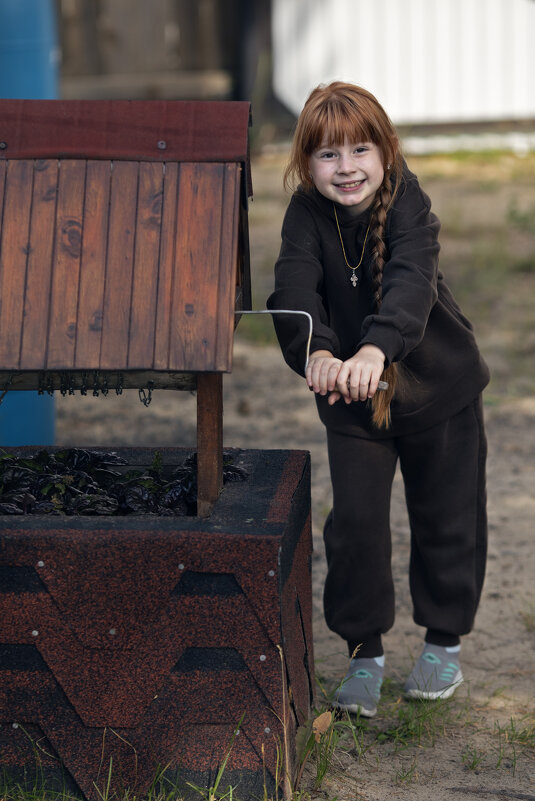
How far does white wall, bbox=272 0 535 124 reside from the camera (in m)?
9.86

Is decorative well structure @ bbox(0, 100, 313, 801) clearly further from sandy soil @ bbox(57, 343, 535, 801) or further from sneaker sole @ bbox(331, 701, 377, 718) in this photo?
sneaker sole @ bbox(331, 701, 377, 718)

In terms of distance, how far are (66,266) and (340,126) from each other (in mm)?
658

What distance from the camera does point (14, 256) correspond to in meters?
2.00

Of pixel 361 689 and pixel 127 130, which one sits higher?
pixel 127 130

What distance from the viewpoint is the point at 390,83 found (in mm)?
9992

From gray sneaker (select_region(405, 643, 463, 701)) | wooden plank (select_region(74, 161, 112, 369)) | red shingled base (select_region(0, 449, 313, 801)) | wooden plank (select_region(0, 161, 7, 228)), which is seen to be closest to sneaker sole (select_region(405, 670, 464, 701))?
gray sneaker (select_region(405, 643, 463, 701))

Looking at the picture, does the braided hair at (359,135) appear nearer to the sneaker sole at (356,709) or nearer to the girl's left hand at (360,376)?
the girl's left hand at (360,376)

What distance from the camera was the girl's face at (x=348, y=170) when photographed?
2.26 meters

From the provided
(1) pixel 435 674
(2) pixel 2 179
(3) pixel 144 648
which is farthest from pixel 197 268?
(1) pixel 435 674

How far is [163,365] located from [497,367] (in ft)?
13.0

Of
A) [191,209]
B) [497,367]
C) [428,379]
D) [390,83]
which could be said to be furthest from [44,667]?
[390,83]

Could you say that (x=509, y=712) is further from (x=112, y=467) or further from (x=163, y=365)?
(x=163, y=365)

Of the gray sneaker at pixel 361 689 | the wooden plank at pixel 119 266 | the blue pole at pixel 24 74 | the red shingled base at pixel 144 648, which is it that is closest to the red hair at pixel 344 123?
the wooden plank at pixel 119 266

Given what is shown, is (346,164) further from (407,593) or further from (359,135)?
(407,593)
